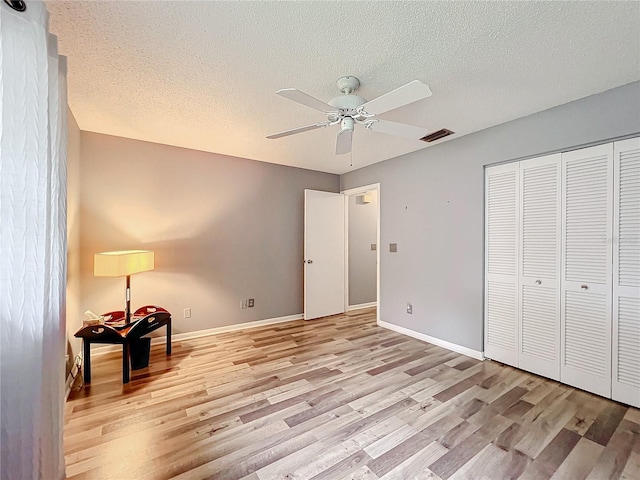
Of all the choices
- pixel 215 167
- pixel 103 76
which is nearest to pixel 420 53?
pixel 103 76

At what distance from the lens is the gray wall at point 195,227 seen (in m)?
3.02

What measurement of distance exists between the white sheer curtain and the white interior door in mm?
3217

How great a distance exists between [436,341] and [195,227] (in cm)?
A: 342

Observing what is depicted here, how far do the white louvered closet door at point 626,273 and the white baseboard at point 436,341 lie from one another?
1042 millimetres

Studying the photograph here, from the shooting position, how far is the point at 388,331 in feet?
12.5

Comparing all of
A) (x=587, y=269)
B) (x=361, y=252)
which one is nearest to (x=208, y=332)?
(x=361, y=252)

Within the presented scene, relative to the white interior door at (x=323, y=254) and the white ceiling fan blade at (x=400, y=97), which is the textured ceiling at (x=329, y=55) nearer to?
the white ceiling fan blade at (x=400, y=97)

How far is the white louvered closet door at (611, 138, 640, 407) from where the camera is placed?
2.01m

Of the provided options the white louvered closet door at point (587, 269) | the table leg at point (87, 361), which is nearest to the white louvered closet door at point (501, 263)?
the white louvered closet door at point (587, 269)

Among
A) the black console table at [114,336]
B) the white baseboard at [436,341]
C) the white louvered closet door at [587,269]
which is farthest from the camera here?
the white baseboard at [436,341]

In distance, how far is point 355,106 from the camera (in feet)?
6.36

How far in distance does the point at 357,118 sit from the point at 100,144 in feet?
9.60

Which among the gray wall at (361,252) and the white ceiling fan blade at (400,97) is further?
the gray wall at (361,252)

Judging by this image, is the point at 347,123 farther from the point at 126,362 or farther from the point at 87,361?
the point at 87,361
